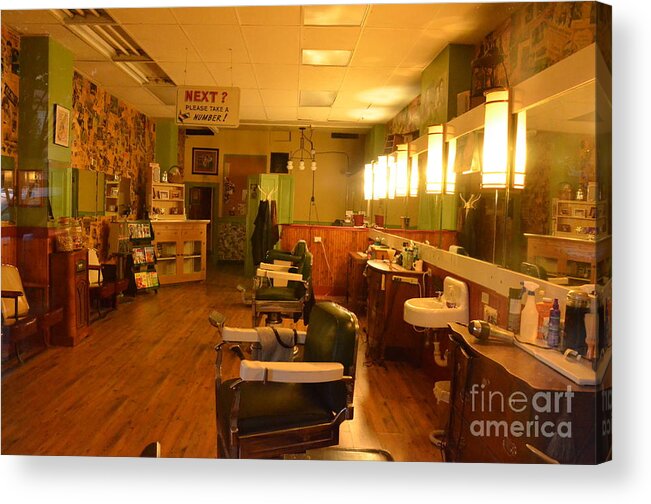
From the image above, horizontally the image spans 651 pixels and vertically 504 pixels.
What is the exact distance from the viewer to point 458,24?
12.8ft

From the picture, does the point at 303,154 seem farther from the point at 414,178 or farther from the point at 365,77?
the point at 414,178

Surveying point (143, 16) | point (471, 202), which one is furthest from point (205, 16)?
point (471, 202)

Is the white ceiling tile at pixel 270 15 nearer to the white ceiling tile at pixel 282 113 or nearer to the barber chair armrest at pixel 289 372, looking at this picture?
the white ceiling tile at pixel 282 113

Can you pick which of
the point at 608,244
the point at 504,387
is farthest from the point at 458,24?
Result: the point at 504,387

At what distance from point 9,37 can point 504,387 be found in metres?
3.88

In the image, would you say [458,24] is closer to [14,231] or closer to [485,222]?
[485,222]

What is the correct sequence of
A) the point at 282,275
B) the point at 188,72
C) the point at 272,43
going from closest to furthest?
the point at 282,275, the point at 272,43, the point at 188,72

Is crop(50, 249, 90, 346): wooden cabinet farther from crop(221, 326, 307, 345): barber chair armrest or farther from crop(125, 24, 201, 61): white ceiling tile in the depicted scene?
crop(221, 326, 307, 345): barber chair armrest

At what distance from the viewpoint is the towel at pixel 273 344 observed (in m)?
2.63

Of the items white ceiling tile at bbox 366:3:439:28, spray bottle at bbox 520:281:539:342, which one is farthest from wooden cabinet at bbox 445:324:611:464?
white ceiling tile at bbox 366:3:439:28

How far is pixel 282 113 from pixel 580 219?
444 cm

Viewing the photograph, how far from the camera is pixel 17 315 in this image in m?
3.49

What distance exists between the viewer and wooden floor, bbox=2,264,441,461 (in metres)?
2.91

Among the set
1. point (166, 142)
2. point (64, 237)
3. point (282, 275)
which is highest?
point (166, 142)
